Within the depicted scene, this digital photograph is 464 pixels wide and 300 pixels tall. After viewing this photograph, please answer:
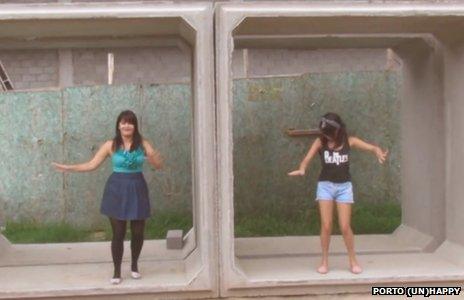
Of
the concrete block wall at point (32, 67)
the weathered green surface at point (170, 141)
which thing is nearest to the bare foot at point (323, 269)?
the weathered green surface at point (170, 141)

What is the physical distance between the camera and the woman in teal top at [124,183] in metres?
5.46

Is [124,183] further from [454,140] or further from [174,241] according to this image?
[454,140]

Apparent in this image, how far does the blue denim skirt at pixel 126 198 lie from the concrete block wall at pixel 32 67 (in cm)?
1178

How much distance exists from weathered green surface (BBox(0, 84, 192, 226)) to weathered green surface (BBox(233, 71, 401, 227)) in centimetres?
84

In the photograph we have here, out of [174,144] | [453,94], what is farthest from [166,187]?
[453,94]

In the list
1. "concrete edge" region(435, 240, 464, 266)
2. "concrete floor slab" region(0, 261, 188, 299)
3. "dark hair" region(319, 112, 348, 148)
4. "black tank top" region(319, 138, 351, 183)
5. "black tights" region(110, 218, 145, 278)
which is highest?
"dark hair" region(319, 112, 348, 148)

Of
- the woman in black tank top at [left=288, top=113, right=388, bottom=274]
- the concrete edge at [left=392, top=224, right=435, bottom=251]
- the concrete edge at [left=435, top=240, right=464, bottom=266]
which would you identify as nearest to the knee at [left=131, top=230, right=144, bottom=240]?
the woman in black tank top at [left=288, top=113, right=388, bottom=274]

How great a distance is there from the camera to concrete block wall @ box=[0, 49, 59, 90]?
16375 mm

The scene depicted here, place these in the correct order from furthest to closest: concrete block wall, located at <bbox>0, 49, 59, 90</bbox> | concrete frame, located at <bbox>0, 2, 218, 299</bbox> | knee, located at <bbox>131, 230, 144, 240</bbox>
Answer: concrete block wall, located at <bbox>0, 49, 59, 90</bbox> → knee, located at <bbox>131, 230, 144, 240</bbox> → concrete frame, located at <bbox>0, 2, 218, 299</bbox>

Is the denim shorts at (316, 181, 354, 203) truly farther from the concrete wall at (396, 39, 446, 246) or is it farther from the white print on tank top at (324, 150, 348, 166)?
the concrete wall at (396, 39, 446, 246)

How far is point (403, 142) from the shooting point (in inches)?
299

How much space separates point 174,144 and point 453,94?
13.9 feet

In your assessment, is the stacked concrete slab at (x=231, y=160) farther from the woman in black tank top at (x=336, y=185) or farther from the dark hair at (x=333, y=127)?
the dark hair at (x=333, y=127)

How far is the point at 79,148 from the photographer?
359 inches
